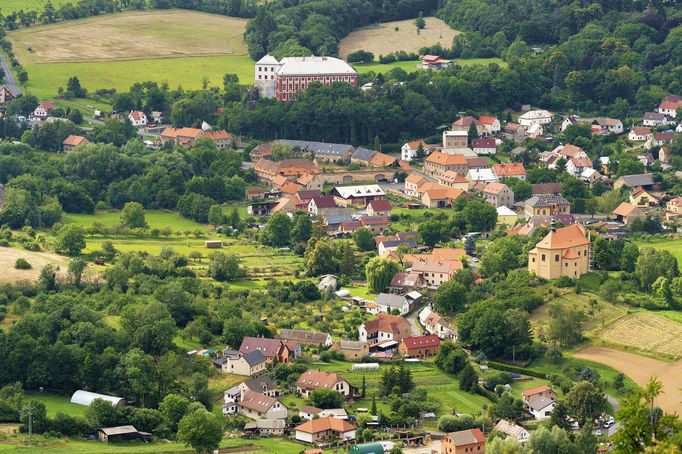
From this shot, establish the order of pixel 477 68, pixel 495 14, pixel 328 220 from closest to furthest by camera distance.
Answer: pixel 328 220
pixel 477 68
pixel 495 14

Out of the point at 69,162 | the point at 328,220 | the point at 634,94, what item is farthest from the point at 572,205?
the point at 69,162

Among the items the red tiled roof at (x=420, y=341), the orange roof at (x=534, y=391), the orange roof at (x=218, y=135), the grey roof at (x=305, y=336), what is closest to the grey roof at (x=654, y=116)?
the orange roof at (x=218, y=135)

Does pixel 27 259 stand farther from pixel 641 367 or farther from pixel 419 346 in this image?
pixel 641 367

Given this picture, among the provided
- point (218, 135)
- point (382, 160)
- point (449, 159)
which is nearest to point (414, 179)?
point (449, 159)

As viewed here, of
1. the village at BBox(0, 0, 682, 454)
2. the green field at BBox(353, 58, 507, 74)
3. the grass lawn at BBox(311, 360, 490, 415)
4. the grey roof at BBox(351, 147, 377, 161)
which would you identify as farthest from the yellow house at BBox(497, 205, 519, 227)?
the green field at BBox(353, 58, 507, 74)

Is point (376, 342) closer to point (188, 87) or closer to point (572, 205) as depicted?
point (572, 205)
